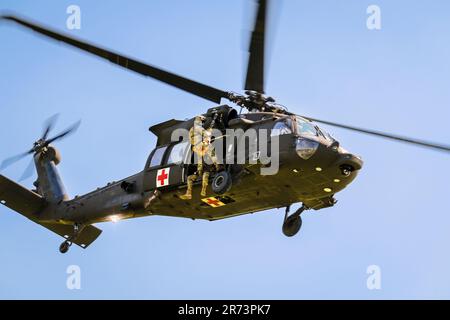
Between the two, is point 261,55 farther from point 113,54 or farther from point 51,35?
point 51,35

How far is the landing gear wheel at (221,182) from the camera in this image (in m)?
22.0

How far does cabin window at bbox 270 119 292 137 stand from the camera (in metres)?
22.1

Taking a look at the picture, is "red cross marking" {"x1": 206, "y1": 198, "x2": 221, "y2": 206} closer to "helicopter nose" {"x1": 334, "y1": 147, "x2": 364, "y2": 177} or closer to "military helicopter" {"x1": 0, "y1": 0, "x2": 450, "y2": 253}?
"military helicopter" {"x1": 0, "y1": 0, "x2": 450, "y2": 253}

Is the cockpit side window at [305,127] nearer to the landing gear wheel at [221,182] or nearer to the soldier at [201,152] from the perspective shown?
the landing gear wheel at [221,182]

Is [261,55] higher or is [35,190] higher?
[261,55]

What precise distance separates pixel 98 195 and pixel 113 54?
6.13m

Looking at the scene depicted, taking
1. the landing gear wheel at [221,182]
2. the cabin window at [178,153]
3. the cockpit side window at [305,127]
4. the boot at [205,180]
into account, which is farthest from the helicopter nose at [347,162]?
the cabin window at [178,153]

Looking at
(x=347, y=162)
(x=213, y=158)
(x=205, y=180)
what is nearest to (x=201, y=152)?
(x=213, y=158)

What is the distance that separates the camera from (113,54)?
22125mm

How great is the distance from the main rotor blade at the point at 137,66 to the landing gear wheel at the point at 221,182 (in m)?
2.40

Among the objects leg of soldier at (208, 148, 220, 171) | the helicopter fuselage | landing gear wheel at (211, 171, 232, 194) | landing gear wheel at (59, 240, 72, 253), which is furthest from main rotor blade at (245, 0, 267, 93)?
landing gear wheel at (59, 240, 72, 253)

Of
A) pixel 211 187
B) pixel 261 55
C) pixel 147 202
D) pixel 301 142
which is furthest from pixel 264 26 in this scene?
pixel 147 202

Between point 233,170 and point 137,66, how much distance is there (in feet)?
12.9

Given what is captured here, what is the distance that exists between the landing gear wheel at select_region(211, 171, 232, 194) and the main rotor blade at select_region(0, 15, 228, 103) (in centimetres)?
240
